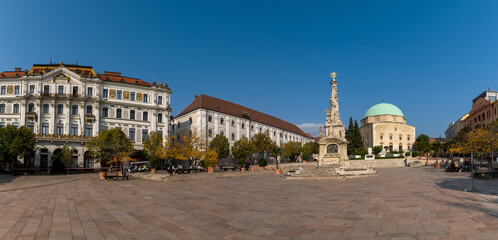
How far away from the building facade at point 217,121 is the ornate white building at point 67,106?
42.2ft

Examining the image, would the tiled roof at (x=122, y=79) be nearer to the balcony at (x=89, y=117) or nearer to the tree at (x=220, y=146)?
the balcony at (x=89, y=117)

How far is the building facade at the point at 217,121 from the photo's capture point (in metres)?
62.2

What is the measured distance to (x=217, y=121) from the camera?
214 ft

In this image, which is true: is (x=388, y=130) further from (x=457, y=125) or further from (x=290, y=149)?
(x=290, y=149)

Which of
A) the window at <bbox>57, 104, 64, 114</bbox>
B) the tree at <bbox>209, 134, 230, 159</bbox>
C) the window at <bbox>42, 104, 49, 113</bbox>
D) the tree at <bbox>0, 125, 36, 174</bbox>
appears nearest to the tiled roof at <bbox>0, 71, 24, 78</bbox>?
the window at <bbox>42, 104, 49, 113</bbox>

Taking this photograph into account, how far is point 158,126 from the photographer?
53406 mm

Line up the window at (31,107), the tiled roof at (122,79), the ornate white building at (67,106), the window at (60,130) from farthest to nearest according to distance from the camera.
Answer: the tiled roof at (122,79)
the window at (60,130)
the window at (31,107)
the ornate white building at (67,106)

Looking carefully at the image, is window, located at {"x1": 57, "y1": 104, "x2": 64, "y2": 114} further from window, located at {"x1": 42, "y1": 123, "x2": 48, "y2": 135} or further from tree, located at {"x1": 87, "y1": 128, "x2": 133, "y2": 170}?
tree, located at {"x1": 87, "y1": 128, "x2": 133, "y2": 170}

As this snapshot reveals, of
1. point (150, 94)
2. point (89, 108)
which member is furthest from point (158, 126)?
point (89, 108)

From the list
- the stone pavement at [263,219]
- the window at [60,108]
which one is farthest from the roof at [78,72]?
the stone pavement at [263,219]

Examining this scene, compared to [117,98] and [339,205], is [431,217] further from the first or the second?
[117,98]

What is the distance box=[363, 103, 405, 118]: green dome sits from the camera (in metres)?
108

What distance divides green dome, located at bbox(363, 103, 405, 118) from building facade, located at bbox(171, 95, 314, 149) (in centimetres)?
4745

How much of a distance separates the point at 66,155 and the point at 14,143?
255 inches
